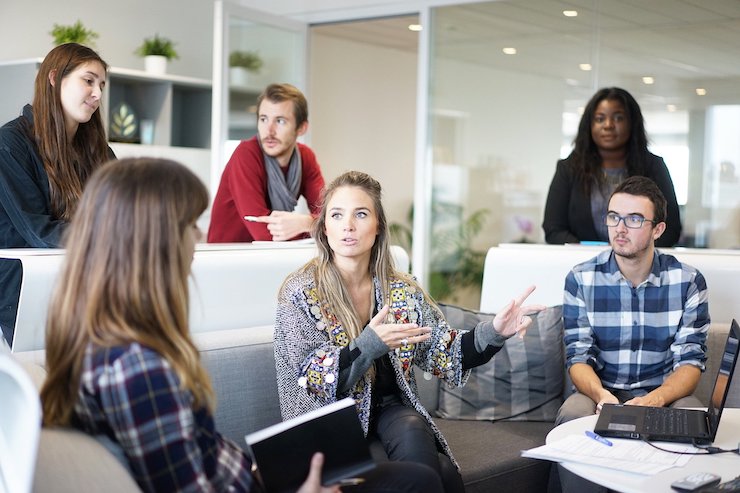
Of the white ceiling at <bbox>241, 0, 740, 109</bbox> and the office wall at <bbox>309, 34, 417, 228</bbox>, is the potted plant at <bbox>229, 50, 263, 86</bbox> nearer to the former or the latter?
the white ceiling at <bbox>241, 0, 740, 109</bbox>

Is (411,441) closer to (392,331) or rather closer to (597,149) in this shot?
(392,331)

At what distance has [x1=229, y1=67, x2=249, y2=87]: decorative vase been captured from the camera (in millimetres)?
5918

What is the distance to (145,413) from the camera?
1488 millimetres

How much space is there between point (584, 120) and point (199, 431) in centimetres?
284

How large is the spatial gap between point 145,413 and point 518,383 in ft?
6.66

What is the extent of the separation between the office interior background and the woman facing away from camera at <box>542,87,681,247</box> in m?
1.22

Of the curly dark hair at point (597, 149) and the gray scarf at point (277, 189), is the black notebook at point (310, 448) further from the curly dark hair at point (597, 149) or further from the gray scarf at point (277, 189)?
the curly dark hair at point (597, 149)

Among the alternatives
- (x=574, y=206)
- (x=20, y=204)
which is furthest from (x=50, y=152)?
(x=574, y=206)

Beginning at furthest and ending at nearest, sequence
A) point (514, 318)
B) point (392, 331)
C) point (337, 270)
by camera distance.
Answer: point (337, 270) < point (514, 318) < point (392, 331)

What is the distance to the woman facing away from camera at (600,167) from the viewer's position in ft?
13.0

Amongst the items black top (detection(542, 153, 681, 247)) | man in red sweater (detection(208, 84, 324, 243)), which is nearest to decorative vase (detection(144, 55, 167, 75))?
man in red sweater (detection(208, 84, 324, 243))

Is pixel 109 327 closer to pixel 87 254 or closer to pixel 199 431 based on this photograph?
pixel 87 254

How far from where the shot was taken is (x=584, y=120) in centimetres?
A: 401

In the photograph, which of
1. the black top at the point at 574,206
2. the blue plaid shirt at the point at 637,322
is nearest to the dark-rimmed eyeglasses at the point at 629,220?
the blue plaid shirt at the point at 637,322
